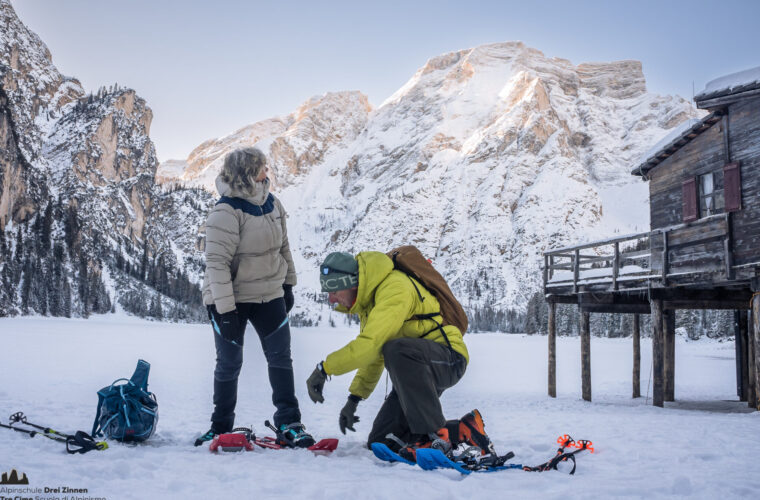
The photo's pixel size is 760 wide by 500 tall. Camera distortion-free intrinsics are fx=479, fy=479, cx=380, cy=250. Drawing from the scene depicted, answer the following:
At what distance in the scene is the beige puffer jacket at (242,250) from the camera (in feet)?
13.3

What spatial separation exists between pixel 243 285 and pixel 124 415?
53.7 inches

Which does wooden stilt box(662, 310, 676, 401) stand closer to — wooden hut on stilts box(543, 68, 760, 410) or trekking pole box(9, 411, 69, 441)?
wooden hut on stilts box(543, 68, 760, 410)

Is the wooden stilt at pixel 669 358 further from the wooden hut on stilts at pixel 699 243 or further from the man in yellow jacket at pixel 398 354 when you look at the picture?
the man in yellow jacket at pixel 398 354

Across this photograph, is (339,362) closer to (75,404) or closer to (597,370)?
(75,404)

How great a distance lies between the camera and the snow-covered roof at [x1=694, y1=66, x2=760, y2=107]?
9508 mm

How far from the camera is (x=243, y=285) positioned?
14.1 ft

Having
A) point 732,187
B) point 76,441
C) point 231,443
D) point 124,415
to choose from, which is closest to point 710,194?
point 732,187

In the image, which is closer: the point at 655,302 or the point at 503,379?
the point at 655,302

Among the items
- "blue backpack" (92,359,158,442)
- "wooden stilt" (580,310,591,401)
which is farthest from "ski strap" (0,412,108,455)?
"wooden stilt" (580,310,591,401)

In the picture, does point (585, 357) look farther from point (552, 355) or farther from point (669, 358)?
point (669, 358)

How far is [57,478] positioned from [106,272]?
110m

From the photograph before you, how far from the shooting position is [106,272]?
9819 centimetres

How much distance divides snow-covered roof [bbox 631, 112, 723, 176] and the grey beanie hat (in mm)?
10413

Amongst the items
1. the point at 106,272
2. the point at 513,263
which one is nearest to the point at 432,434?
the point at 106,272
